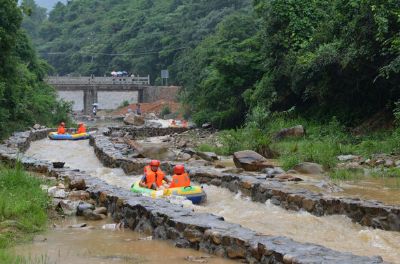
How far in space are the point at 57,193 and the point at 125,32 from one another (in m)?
84.3

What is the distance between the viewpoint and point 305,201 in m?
12.1

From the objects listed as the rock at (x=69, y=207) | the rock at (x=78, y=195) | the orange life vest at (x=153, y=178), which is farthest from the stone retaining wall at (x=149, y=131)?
the rock at (x=69, y=207)

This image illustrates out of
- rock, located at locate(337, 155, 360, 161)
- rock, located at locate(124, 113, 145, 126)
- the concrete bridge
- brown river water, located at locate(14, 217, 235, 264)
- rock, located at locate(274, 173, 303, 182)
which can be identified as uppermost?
brown river water, located at locate(14, 217, 235, 264)

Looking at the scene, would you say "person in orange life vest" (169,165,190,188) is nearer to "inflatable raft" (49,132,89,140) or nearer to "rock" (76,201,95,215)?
"rock" (76,201,95,215)

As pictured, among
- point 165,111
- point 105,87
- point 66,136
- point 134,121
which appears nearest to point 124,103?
point 105,87

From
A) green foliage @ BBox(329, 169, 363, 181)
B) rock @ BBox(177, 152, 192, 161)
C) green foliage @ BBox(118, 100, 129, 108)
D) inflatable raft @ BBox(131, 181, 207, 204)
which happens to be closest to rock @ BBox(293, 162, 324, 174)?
green foliage @ BBox(329, 169, 363, 181)

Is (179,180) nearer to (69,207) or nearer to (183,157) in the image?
(69,207)

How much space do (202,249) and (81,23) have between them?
112m

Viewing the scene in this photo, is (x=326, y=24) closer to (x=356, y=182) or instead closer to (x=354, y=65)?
(x=354, y=65)

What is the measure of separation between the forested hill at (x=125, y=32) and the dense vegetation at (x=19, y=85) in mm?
31236

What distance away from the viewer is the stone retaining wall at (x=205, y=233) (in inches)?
281

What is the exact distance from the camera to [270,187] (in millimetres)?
13469

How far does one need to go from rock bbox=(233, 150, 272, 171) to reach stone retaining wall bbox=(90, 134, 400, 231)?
192 cm

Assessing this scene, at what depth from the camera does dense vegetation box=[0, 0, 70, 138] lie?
25781 millimetres
